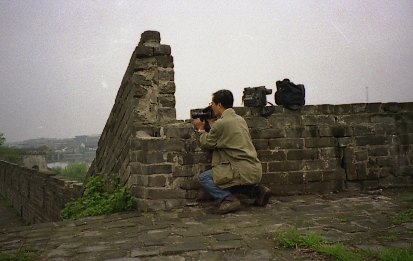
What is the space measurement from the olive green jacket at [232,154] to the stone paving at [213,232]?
51cm

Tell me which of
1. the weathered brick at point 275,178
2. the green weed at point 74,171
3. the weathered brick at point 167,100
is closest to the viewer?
the weathered brick at point 167,100

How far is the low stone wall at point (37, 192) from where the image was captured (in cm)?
1027

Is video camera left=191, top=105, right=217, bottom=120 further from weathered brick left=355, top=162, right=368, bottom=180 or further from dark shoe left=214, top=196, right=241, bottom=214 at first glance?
weathered brick left=355, top=162, right=368, bottom=180

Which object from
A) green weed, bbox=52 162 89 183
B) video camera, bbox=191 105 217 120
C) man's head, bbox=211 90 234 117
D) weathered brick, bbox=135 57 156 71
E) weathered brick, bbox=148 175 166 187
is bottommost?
green weed, bbox=52 162 89 183

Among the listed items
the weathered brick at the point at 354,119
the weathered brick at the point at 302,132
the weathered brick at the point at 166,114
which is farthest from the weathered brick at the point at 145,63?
the weathered brick at the point at 354,119

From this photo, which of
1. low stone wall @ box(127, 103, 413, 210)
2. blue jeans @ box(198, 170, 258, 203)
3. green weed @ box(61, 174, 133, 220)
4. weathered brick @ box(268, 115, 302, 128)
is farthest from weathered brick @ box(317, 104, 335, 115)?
green weed @ box(61, 174, 133, 220)

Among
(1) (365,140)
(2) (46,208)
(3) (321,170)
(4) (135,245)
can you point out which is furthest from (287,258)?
(2) (46,208)

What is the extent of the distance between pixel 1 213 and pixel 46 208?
9.02 meters

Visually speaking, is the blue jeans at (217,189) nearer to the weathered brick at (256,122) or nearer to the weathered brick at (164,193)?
the weathered brick at (164,193)

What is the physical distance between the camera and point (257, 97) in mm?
5793

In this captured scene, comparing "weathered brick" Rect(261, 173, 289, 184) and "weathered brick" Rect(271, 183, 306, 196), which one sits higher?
"weathered brick" Rect(261, 173, 289, 184)

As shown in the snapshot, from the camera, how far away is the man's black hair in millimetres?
4800

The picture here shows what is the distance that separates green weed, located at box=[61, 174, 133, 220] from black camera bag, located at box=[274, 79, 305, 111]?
10.6 feet

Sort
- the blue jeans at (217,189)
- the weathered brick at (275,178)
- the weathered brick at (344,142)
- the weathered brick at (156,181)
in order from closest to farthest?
the blue jeans at (217,189)
the weathered brick at (156,181)
the weathered brick at (275,178)
the weathered brick at (344,142)
